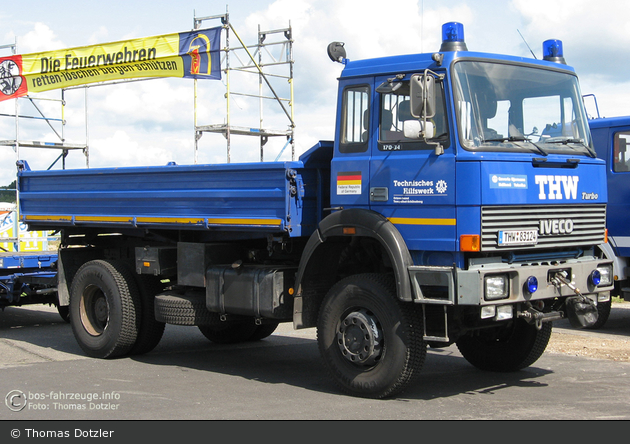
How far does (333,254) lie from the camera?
24.3 ft

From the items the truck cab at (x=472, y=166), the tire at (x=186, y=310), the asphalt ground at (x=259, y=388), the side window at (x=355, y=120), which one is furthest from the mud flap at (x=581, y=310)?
the tire at (x=186, y=310)


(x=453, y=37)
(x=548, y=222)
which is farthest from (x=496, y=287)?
(x=453, y=37)

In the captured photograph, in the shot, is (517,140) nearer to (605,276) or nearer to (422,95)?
(422,95)

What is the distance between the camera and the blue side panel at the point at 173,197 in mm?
7418

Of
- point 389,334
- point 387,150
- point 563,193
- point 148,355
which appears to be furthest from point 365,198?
point 148,355

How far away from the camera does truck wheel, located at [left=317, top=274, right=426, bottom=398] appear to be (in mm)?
6527

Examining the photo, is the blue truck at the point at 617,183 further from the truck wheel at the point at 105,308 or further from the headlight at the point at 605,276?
the truck wheel at the point at 105,308

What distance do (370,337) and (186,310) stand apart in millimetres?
2449

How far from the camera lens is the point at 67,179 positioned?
975cm

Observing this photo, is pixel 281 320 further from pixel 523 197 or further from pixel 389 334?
pixel 523 197

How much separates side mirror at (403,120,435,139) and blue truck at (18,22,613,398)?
13mm

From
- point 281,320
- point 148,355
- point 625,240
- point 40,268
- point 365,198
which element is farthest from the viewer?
point 40,268
